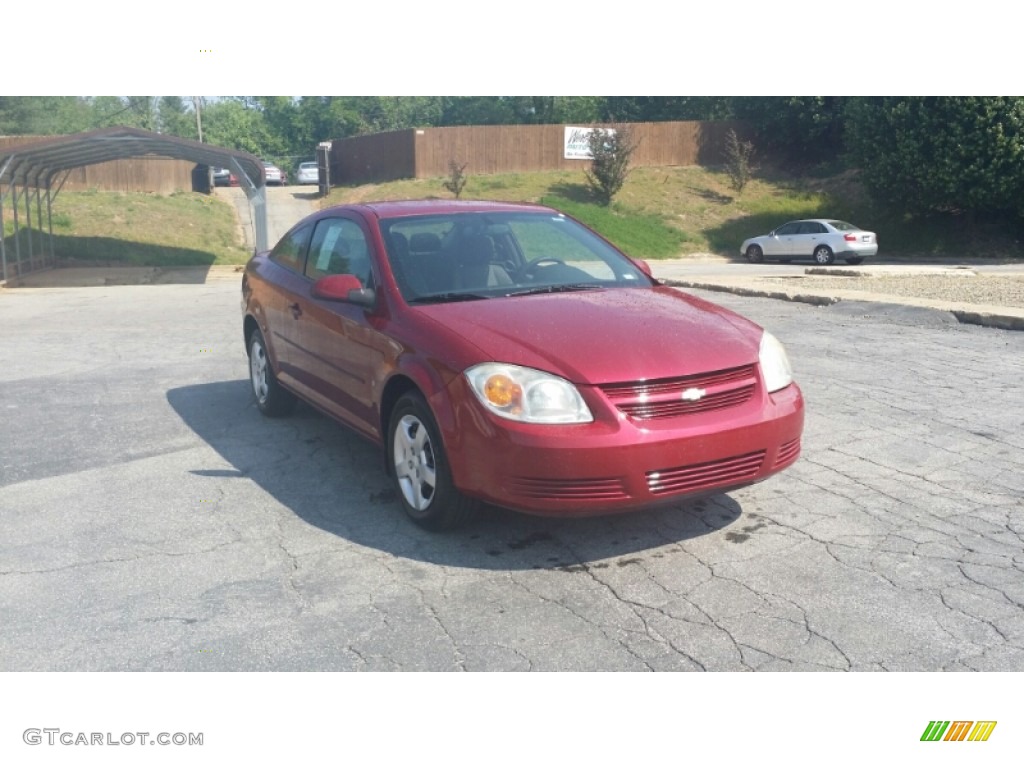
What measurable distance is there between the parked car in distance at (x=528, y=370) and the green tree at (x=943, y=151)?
99.7 ft

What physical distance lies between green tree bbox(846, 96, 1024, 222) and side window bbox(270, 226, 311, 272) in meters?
30.4

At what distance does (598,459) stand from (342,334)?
208 cm

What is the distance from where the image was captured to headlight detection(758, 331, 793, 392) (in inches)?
189

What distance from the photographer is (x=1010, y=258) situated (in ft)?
106

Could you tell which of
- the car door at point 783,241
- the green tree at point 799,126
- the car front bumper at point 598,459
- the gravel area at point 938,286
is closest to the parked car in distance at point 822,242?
the car door at point 783,241

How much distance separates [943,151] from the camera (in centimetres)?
3284

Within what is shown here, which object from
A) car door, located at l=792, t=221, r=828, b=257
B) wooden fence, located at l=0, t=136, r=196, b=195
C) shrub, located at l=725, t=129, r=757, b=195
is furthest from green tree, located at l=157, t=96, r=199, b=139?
car door, located at l=792, t=221, r=828, b=257

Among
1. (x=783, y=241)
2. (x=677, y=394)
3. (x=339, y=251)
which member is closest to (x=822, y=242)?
(x=783, y=241)

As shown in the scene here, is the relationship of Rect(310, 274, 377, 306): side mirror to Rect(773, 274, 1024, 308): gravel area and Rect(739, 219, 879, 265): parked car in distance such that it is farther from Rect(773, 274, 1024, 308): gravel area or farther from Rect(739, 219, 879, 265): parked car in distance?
Rect(739, 219, 879, 265): parked car in distance

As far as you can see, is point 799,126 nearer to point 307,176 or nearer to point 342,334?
point 307,176

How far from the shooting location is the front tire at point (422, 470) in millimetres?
4641

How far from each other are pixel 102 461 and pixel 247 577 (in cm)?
246
